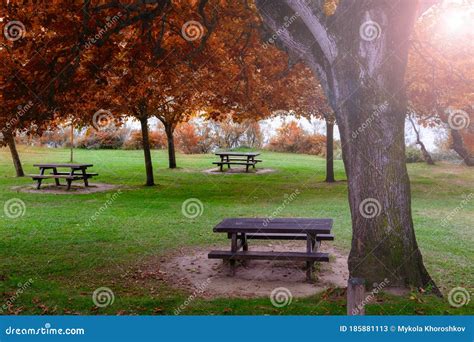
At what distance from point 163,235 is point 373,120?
631 centimetres

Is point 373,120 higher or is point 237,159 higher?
point 373,120

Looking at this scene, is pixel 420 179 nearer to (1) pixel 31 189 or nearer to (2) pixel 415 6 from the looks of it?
(1) pixel 31 189

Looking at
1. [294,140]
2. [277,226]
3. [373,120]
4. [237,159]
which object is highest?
[373,120]

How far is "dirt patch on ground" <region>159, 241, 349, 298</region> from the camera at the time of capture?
26.0ft

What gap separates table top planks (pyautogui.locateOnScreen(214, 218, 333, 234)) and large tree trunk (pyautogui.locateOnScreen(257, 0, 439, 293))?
1.13 m

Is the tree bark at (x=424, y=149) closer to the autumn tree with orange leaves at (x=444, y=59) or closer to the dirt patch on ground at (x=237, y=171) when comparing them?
the dirt patch on ground at (x=237, y=171)

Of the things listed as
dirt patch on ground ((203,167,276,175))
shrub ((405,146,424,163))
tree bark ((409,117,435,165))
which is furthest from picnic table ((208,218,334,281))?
shrub ((405,146,424,163))

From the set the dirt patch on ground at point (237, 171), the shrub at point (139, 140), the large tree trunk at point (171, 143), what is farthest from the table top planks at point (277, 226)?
the shrub at point (139, 140)

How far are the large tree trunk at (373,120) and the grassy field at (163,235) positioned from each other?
0.58 meters

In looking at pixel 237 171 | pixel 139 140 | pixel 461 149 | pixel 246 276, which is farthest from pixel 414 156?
pixel 246 276

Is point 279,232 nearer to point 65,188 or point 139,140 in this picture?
point 65,188

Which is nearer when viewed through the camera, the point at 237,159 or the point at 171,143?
the point at 237,159

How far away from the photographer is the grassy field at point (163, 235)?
278 inches

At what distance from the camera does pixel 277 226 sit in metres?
8.80
